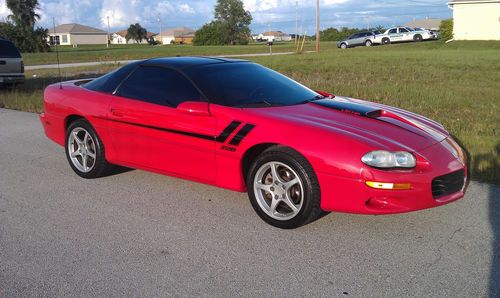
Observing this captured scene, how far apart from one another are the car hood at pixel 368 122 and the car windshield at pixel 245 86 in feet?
0.78

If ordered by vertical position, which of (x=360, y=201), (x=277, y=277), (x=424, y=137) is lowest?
(x=277, y=277)

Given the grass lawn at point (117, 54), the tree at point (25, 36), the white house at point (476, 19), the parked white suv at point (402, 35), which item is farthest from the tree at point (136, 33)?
the white house at point (476, 19)

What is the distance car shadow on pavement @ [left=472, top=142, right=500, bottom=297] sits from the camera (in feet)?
10.7

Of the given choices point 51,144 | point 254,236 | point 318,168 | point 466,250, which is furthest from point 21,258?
point 51,144

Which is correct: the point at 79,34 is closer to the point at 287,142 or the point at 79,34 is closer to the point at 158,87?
the point at 158,87

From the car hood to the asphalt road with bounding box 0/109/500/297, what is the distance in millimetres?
688

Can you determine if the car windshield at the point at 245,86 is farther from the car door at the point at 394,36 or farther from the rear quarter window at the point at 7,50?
the car door at the point at 394,36

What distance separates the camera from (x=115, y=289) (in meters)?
3.26

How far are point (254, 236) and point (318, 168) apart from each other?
73 centimetres

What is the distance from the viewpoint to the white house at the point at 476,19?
38.9 metres

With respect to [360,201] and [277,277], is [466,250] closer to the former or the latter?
[360,201]

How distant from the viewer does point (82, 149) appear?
19.0 feet

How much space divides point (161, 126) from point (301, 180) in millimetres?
1556

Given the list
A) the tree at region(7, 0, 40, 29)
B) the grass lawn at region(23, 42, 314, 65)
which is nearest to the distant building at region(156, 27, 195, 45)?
the tree at region(7, 0, 40, 29)
